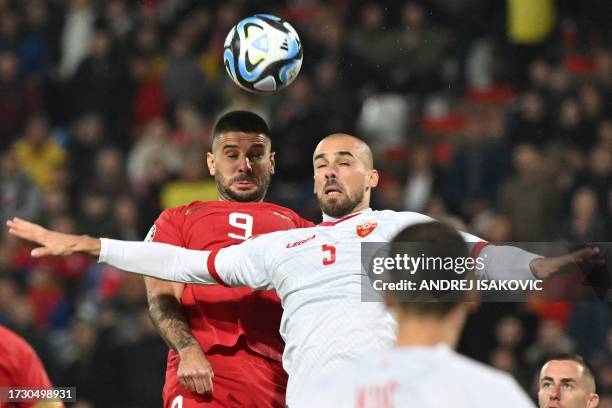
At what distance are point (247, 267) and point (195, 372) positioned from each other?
1.97ft

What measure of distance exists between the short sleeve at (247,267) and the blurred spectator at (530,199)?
513cm

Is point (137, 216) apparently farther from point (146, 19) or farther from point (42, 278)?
point (146, 19)

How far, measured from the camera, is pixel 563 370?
641 centimetres

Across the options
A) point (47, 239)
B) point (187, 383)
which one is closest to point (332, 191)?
point (187, 383)

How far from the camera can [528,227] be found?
10.6 metres

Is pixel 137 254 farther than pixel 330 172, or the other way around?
pixel 330 172

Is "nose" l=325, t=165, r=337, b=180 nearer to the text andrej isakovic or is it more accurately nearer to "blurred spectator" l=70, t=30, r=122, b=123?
the text andrej isakovic

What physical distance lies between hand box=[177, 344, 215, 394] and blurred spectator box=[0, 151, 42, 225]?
7.46 meters

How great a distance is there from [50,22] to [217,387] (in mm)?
9877

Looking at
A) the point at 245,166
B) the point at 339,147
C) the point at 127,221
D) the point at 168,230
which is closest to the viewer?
the point at 339,147

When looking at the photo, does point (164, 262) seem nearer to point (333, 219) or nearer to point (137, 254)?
point (137, 254)

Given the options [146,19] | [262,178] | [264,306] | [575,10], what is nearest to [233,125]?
[262,178]

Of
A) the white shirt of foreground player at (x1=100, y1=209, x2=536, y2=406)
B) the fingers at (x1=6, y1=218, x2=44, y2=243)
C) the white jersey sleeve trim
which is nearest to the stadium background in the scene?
the white shirt of foreground player at (x1=100, y1=209, x2=536, y2=406)

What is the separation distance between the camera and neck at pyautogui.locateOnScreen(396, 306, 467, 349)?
11.0ft
